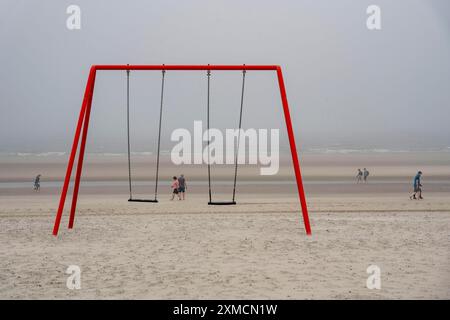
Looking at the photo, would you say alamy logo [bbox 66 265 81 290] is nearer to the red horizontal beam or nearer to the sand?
the sand

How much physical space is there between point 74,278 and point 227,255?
2.40 meters

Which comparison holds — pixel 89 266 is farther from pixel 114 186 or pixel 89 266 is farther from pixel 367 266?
pixel 114 186

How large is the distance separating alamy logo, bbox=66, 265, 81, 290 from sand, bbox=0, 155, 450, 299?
0.08 metres

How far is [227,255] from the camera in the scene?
8.41 metres

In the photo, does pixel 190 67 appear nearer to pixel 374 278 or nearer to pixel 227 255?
pixel 227 255

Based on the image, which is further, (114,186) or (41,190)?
(114,186)

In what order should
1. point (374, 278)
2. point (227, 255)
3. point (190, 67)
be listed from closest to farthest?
point (374, 278) → point (227, 255) → point (190, 67)

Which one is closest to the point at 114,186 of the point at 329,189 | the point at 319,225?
the point at 329,189

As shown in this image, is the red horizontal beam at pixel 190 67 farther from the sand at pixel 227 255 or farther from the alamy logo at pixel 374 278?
the alamy logo at pixel 374 278

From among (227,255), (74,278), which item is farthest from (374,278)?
(74,278)

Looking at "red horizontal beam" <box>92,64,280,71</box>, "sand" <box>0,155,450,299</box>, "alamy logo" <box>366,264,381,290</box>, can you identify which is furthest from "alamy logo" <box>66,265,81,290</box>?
"red horizontal beam" <box>92,64,280,71</box>

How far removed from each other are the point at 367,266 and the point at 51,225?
6714 mm

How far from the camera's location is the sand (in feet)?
21.4

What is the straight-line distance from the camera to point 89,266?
777 cm
